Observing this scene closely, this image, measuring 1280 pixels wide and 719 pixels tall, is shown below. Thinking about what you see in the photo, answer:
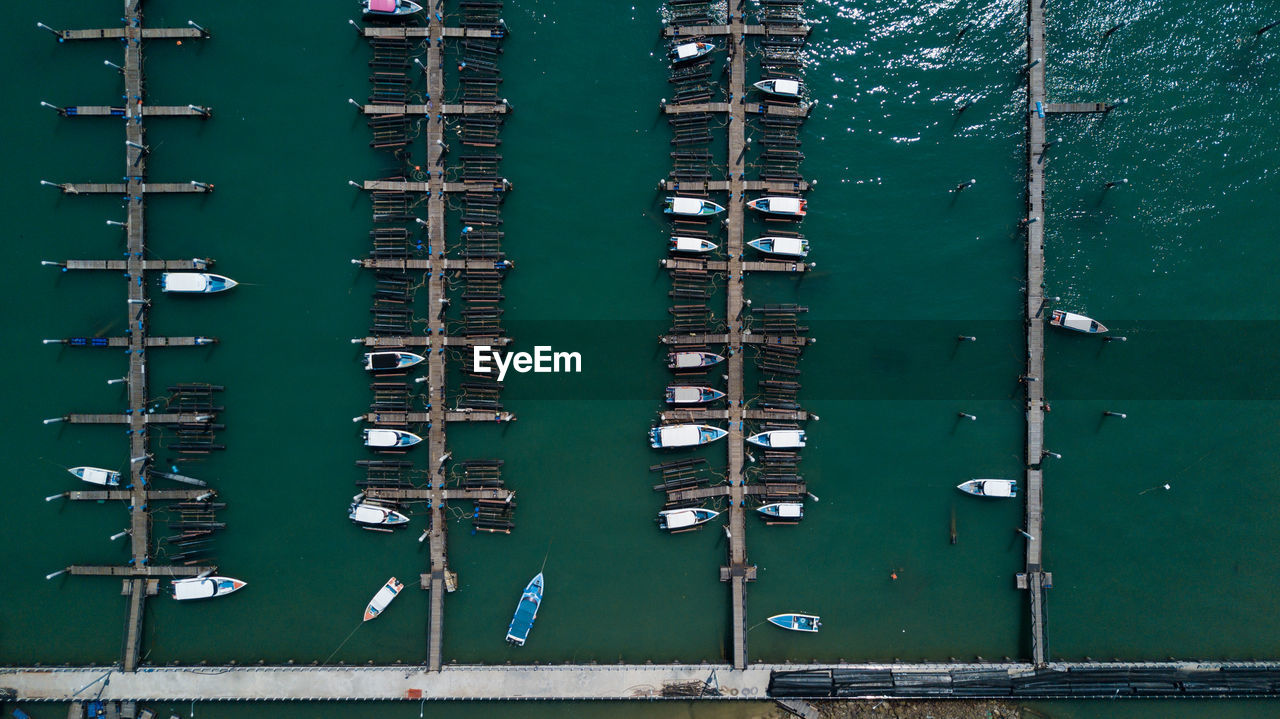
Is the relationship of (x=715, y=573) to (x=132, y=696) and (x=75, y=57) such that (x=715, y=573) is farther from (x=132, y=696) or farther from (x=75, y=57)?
(x=75, y=57)

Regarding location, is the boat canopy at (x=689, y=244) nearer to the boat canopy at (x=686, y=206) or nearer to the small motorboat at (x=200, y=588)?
the boat canopy at (x=686, y=206)

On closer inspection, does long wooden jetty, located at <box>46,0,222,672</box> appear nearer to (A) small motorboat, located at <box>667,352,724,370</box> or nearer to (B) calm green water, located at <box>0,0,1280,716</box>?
(B) calm green water, located at <box>0,0,1280,716</box>

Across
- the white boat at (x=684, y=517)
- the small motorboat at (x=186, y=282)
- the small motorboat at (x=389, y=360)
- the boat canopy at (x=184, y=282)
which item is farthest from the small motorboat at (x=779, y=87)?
the boat canopy at (x=184, y=282)

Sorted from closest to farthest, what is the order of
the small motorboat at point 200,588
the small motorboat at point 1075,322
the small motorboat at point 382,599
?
the small motorboat at point 200,588
the small motorboat at point 382,599
the small motorboat at point 1075,322

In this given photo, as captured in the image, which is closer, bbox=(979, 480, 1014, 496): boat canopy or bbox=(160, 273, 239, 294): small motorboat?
bbox=(160, 273, 239, 294): small motorboat

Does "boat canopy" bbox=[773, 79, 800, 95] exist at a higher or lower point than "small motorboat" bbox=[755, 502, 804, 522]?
higher

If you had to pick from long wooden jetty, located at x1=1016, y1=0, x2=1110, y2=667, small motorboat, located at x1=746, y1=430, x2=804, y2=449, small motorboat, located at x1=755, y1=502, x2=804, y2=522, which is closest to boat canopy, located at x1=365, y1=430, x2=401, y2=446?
small motorboat, located at x1=746, y1=430, x2=804, y2=449
